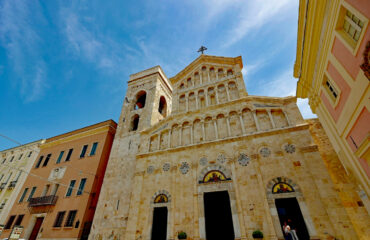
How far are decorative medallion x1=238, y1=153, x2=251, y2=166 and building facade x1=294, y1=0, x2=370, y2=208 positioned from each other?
5.03 m

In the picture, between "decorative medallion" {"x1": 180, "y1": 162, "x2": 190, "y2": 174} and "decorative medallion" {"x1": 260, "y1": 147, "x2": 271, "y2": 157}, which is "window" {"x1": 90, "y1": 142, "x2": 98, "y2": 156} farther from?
"decorative medallion" {"x1": 260, "y1": 147, "x2": 271, "y2": 157}

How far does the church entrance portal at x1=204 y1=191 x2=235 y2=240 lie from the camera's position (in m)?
11.5

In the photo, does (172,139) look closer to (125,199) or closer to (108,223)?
(125,199)

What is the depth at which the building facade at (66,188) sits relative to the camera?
1775 centimetres

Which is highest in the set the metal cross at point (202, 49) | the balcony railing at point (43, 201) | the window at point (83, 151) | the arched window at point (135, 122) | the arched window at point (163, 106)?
the metal cross at point (202, 49)

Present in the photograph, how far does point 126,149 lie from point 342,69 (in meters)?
18.2

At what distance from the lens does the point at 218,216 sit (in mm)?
12234

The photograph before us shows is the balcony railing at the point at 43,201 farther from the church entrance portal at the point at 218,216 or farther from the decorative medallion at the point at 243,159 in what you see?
the decorative medallion at the point at 243,159

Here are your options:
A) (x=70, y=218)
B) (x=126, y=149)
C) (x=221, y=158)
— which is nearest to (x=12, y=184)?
(x=70, y=218)

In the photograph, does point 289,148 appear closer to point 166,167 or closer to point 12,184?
point 166,167

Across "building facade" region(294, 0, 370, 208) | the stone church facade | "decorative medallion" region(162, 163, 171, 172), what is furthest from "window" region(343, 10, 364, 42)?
"decorative medallion" region(162, 163, 171, 172)

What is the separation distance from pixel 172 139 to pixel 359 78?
520 inches

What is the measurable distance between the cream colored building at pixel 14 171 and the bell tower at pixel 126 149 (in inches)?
530

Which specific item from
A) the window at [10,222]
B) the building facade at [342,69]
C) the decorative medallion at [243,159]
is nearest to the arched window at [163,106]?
the decorative medallion at [243,159]
